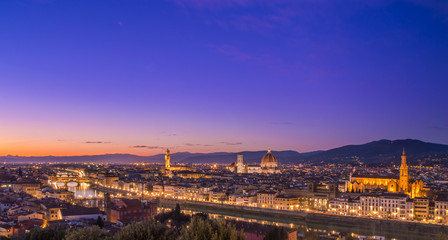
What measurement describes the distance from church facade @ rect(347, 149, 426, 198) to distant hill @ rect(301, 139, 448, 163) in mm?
95020

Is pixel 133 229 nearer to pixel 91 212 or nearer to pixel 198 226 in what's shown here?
pixel 198 226

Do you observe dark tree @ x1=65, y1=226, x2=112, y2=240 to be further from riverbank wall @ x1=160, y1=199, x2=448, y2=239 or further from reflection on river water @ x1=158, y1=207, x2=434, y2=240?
riverbank wall @ x1=160, y1=199, x2=448, y2=239

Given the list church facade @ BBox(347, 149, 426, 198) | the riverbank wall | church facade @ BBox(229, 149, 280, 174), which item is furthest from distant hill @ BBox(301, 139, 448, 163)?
the riverbank wall

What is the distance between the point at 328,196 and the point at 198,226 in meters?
26.0

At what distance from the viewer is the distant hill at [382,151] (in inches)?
5448

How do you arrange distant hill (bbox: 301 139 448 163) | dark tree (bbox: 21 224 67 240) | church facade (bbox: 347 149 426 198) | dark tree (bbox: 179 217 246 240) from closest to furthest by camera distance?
dark tree (bbox: 179 217 246 240)
dark tree (bbox: 21 224 67 240)
church facade (bbox: 347 149 426 198)
distant hill (bbox: 301 139 448 163)

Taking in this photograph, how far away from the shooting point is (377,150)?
14662 cm

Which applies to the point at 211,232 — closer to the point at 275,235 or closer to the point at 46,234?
the point at 46,234

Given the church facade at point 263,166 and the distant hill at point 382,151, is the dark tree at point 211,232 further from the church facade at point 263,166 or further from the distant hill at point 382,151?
the distant hill at point 382,151

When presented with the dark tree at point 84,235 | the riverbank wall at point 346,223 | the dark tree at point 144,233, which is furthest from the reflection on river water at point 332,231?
the dark tree at point 84,235

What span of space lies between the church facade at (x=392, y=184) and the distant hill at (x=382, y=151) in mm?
95020

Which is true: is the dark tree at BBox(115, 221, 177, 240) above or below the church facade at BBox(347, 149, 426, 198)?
above

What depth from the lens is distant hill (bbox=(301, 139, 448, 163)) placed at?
138375 mm

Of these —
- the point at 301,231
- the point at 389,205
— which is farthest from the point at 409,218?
the point at 301,231
